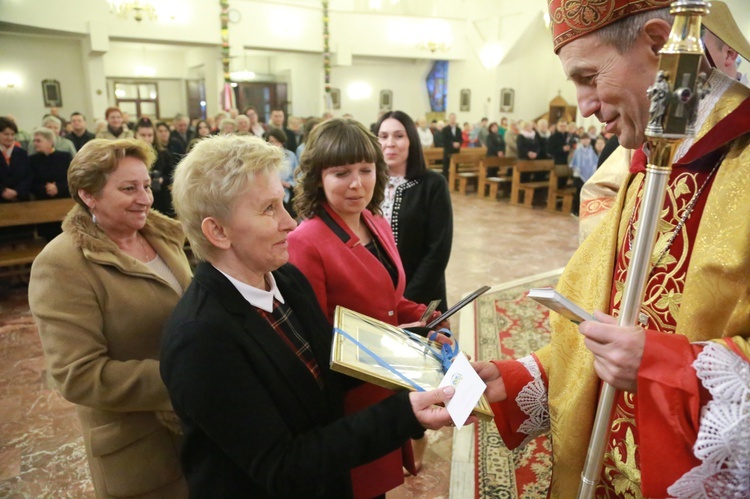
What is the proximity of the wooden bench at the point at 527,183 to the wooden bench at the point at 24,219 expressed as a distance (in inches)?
303

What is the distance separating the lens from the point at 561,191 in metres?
9.77

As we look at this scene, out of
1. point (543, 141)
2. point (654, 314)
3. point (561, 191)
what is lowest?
point (561, 191)

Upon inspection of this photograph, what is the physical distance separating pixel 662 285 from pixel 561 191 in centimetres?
913

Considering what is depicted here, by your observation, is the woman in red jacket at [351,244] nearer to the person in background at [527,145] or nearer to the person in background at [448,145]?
the person in background at [527,145]

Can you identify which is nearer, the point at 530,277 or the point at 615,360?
the point at 615,360

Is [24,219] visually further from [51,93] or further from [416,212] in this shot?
[51,93]

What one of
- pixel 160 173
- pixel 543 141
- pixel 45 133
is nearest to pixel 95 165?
pixel 160 173

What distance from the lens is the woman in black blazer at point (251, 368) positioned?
3.71ft

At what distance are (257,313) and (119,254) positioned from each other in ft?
2.27

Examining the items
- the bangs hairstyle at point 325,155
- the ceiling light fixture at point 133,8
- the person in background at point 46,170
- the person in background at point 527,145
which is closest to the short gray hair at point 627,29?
the bangs hairstyle at point 325,155

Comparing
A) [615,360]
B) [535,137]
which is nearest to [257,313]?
[615,360]

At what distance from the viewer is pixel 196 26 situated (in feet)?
42.7

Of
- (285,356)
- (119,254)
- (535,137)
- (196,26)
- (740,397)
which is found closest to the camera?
(740,397)

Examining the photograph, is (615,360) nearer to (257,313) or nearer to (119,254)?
(257,313)
